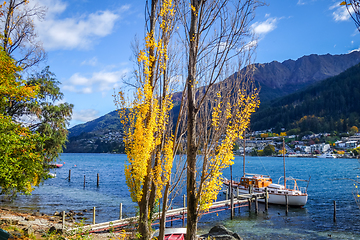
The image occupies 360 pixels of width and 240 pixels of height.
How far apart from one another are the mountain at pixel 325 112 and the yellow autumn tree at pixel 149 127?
14909cm

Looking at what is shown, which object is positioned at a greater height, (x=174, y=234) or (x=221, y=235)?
(x=174, y=234)

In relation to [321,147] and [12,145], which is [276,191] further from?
[321,147]

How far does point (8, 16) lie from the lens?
14148 mm

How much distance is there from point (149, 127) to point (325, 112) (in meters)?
173

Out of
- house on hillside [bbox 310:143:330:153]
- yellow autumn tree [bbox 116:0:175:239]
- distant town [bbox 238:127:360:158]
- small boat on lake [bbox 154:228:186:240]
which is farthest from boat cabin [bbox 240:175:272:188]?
house on hillside [bbox 310:143:330:153]

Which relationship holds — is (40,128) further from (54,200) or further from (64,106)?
(54,200)

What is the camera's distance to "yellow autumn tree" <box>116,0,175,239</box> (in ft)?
25.2

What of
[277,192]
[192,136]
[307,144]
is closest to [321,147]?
[307,144]

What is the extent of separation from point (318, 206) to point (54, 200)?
30.3m

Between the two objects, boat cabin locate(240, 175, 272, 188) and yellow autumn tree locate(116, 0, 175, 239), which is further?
boat cabin locate(240, 175, 272, 188)

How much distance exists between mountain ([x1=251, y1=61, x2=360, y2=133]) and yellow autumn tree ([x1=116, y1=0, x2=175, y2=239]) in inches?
5869

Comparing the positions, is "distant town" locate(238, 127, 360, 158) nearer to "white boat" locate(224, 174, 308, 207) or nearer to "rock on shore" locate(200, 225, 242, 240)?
"white boat" locate(224, 174, 308, 207)

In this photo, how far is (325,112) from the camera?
154m

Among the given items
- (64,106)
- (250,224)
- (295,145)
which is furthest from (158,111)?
(295,145)
